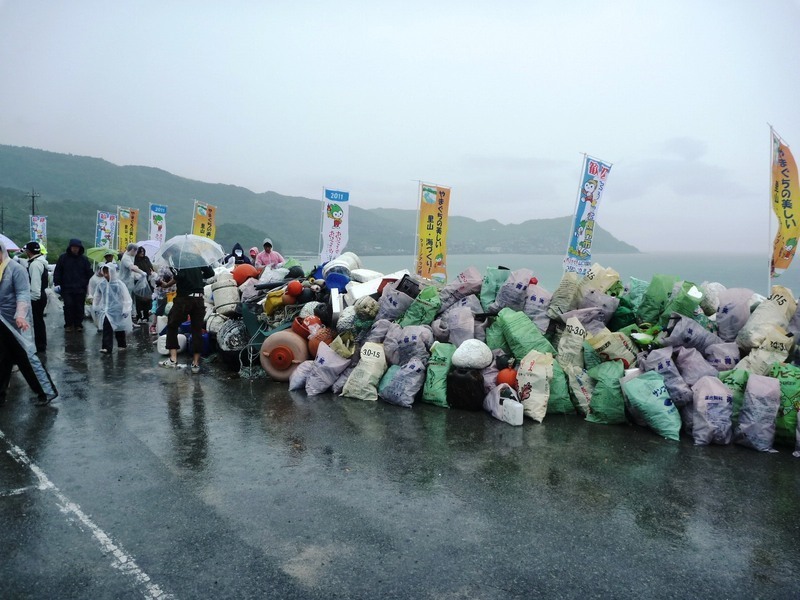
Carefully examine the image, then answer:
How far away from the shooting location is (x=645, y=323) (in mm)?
6676

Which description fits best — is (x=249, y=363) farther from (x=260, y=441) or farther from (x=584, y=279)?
(x=584, y=279)

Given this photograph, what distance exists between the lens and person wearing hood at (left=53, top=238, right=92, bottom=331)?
1031cm

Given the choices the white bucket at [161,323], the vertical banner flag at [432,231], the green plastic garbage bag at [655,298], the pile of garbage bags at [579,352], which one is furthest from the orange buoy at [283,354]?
the vertical banner flag at [432,231]

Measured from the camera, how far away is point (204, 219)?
819 inches

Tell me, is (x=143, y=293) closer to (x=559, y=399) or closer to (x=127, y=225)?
(x=559, y=399)

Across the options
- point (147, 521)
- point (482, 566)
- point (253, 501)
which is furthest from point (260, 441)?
point (482, 566)

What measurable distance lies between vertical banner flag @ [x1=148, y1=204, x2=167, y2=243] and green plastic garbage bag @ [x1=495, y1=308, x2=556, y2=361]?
18.8m

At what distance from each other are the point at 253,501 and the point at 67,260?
8.78 m

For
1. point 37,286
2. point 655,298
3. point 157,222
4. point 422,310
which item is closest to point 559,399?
point 655,298

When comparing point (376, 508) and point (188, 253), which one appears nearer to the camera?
point (376, 508)

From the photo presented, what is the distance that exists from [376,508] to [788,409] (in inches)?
156

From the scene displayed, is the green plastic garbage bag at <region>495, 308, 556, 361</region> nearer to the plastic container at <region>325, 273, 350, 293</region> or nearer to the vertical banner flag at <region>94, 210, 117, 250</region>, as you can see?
the plastic container at <region>325, 273, 350, 293</region>

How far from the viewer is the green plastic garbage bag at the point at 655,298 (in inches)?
262

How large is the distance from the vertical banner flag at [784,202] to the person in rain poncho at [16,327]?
33.4 ft
